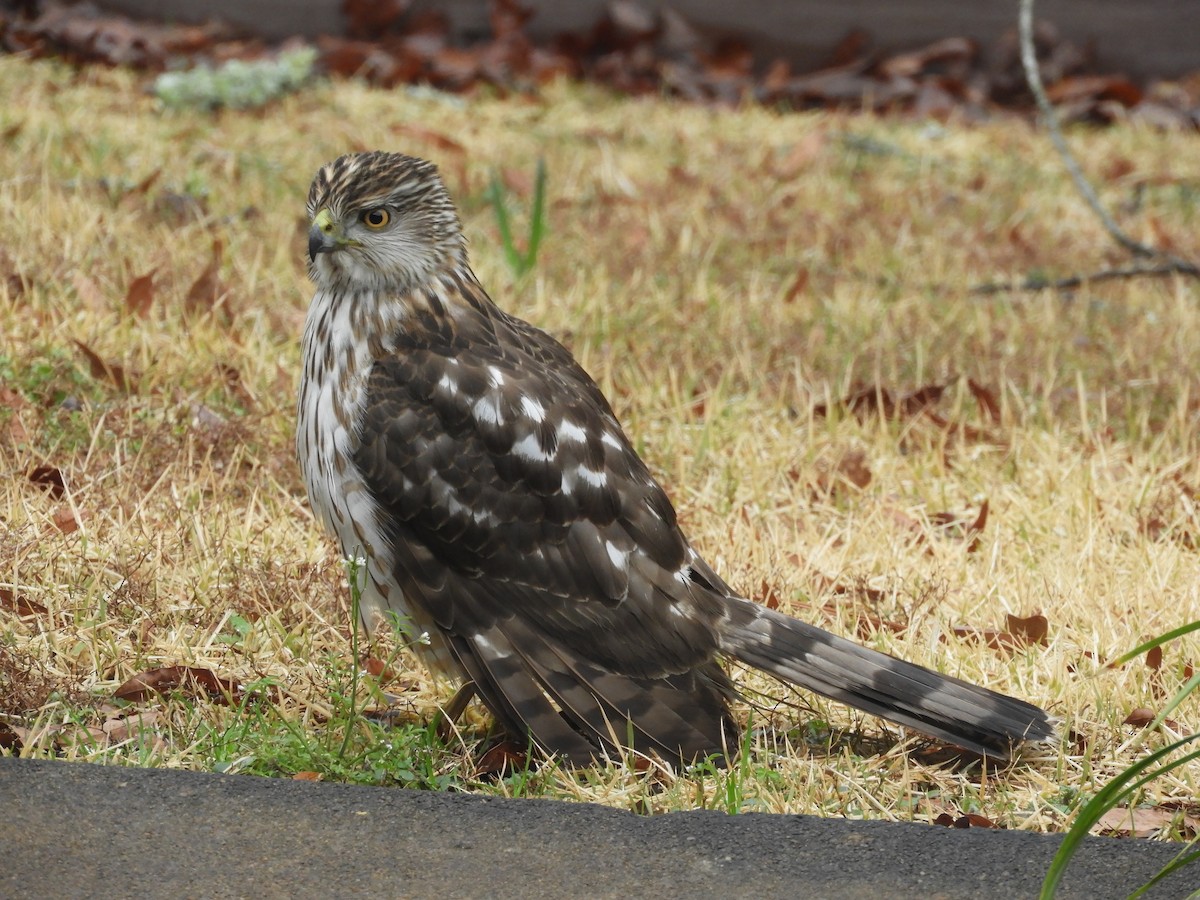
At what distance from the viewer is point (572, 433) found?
3.74 m

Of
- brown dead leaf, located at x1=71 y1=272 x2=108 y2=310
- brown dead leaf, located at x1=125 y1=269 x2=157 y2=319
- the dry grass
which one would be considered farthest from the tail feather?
brown dead leaf, located at x1=71 y1=272 x2=108 y2=310

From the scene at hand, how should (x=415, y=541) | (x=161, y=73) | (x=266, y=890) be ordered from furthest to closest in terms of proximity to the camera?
(x=161, y=73) → (x=415, y=541) → (x=266, y=890)

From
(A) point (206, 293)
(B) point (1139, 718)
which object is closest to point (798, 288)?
(A) point (206, 293)

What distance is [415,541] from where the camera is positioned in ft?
11.9

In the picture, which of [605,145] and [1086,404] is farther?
[605,145]

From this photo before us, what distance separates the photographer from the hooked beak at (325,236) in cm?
383

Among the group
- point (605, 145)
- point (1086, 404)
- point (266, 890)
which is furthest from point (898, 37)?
point (266, 890)

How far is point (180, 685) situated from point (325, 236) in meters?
1.14

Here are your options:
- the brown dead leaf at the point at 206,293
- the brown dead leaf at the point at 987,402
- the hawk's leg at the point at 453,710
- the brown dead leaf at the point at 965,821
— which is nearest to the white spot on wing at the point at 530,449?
the hawk's leg at the point at 453,710

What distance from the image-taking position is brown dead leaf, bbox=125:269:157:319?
18.8 ft

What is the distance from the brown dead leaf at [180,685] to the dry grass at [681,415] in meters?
0.04

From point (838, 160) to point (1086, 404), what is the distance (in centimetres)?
366

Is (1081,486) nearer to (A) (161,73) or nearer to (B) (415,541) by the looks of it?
(B) (415,541)

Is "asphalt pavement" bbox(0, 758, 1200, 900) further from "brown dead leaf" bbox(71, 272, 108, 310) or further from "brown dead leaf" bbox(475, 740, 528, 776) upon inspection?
"brown dead leaf" bbox(71, 272, 108, 310)
